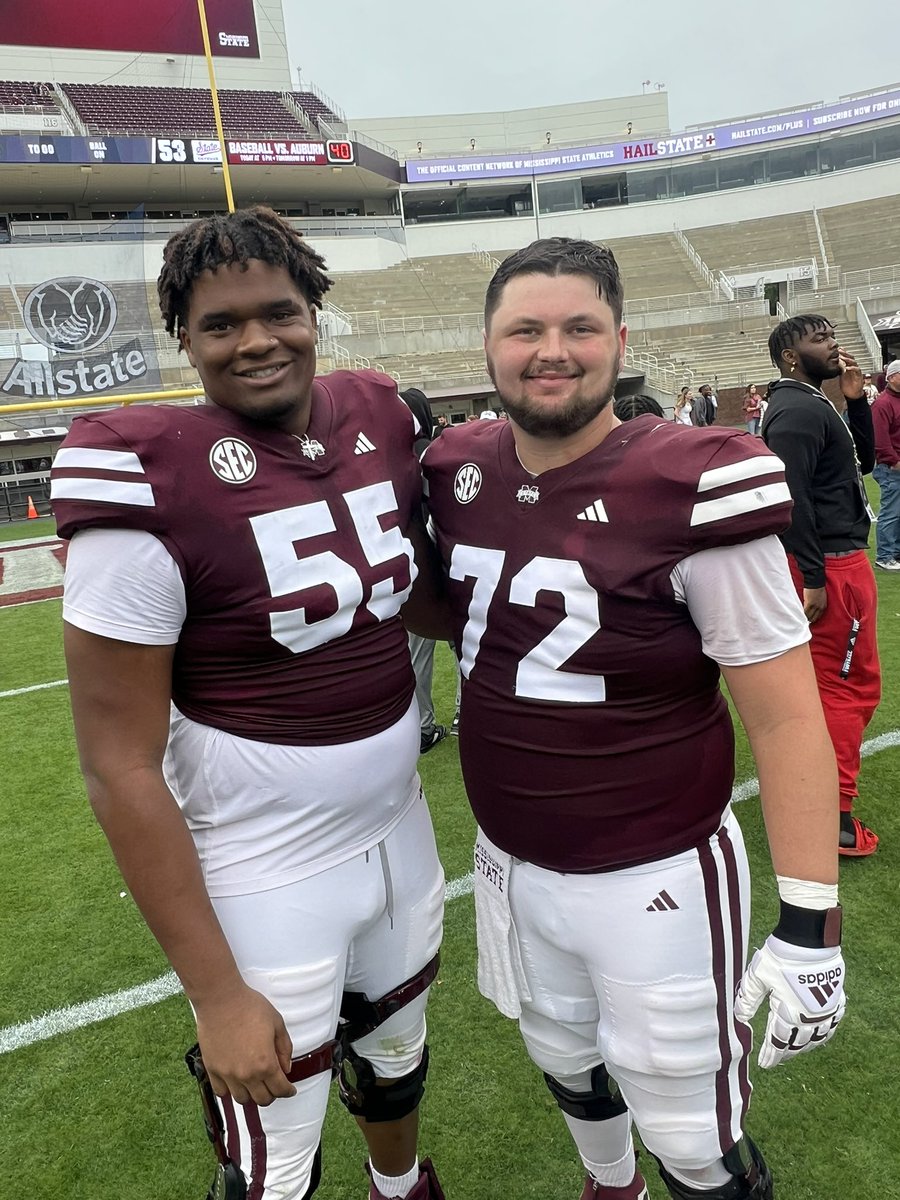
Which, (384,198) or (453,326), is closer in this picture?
(453,326)

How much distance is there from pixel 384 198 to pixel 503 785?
116 feet

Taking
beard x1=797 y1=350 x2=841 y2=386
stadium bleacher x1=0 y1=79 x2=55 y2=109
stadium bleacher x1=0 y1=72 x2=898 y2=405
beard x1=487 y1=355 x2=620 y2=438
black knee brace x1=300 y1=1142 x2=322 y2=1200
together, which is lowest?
black knee brace x1=300 y1=1142 x2=322 y2=1200

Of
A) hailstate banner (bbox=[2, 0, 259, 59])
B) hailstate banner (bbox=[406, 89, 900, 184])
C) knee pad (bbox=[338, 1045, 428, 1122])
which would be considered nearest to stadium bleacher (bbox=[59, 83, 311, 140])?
hailstate banner (bbox=[2, 0, 259, 59])

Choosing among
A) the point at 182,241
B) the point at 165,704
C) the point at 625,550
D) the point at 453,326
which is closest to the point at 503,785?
the point at 625,550

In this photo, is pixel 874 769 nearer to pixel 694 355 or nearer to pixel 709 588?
pixel 709 588

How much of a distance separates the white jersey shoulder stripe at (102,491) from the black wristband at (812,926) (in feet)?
3.80

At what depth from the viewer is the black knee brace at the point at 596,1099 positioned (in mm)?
1590

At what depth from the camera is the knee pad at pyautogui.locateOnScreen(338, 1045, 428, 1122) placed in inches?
64.6

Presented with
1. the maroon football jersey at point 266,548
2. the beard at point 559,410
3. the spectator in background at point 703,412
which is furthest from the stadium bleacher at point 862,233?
the maroon football jersey at point 266,548

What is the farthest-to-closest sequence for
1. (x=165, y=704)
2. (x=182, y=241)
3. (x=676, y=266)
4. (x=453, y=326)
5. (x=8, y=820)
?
(x=676, y=266), (x=453, y=326), (x=8, y=820), (x=182, y=241), (x=165, y=704)

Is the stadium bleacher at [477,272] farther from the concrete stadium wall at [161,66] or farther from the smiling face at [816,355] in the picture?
the smiling face at [816,355]

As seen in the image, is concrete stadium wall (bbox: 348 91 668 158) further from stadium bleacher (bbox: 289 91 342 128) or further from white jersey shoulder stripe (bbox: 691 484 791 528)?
white jersey shoulder stripe (bbox: 691 484 791 528)

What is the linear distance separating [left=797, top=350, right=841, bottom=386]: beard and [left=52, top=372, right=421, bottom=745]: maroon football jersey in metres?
2.18

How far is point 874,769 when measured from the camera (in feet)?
12.1
